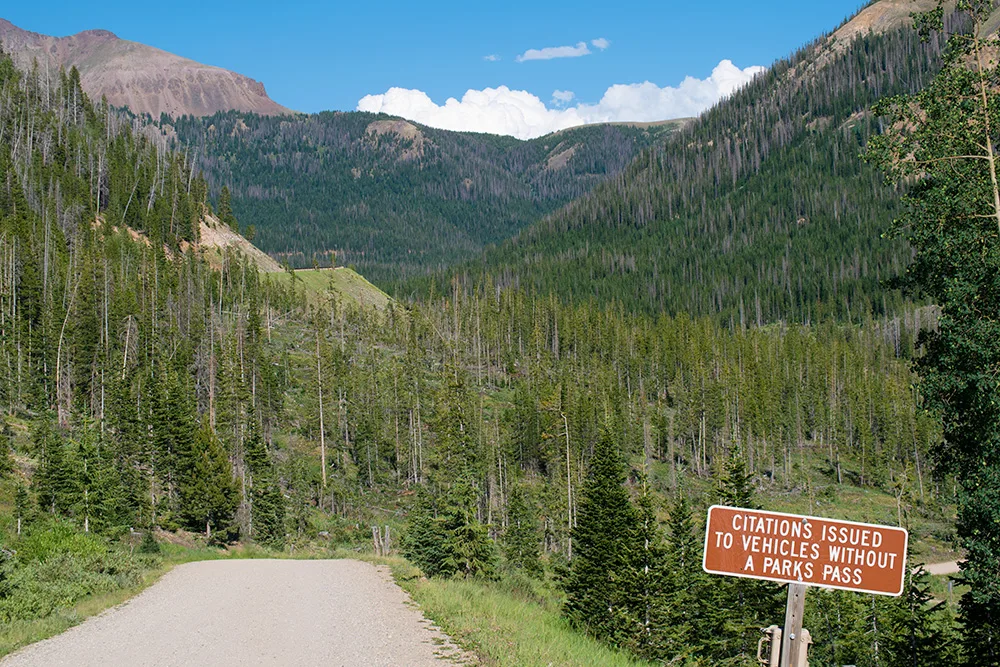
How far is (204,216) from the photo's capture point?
128m

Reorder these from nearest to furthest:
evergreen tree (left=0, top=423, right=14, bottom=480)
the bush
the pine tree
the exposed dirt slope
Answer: the bush, the pine tree, evergreen tree (left=0, top=423, right=14, bottom=480), the exposed dirt slope

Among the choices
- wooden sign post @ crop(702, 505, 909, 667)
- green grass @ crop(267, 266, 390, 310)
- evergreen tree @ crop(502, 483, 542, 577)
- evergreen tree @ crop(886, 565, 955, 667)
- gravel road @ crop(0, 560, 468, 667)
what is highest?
green grass @ crop(267, 266, 390, 310)

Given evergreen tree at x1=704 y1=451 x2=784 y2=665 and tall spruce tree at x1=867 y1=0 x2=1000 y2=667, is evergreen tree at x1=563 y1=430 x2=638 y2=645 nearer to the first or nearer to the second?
evergreen tree at x1=704 y1=451 x2=784 y2=665

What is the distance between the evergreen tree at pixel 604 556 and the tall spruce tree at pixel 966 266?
900 centimetres

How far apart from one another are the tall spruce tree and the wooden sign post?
12761 mm

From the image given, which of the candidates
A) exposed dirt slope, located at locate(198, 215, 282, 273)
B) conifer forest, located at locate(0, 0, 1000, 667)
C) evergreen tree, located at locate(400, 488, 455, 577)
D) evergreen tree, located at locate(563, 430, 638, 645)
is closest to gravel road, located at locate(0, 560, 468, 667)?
conifer forest, located at locate(0, 0, 1000, 667)

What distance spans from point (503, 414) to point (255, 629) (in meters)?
79.4

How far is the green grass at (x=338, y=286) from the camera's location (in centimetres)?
13952

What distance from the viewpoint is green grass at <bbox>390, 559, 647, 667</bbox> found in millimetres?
11297

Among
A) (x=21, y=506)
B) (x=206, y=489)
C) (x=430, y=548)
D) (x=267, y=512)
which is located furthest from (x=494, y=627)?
(x=206, y=489)

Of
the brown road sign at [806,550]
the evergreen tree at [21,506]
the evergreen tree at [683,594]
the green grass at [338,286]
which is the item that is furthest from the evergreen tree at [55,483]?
the green grass at [338,286]

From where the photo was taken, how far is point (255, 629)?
13008 mm

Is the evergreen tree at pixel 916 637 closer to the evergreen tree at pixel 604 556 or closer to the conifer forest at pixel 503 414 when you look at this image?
the conifer forest at pixel 503 414

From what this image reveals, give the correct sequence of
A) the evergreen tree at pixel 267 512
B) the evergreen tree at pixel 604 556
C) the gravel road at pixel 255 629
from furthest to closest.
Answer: the evergreen tree at pixel 267 512
the evergreen tree at pixel 604 556
the gravel road at pixel 255 629
